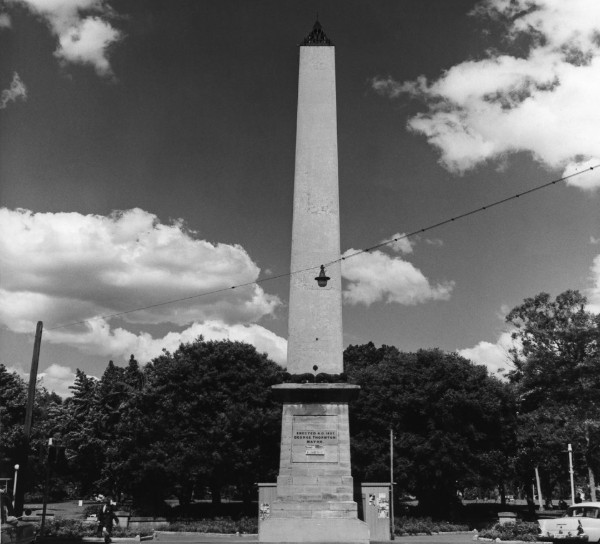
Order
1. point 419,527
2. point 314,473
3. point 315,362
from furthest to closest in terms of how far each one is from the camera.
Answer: point 419,527 < point 315,362 < point 314,473

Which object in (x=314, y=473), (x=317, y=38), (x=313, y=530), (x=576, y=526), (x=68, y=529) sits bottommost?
(x=68, y=529)

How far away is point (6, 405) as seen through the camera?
53.2 meters

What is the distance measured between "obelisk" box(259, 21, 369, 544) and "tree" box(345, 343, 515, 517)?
19015mm

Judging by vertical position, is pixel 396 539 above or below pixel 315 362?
below

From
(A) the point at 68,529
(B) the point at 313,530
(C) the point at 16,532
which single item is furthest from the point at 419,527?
(C) the point at 16,532

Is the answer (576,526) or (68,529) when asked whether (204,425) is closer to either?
(68,529)

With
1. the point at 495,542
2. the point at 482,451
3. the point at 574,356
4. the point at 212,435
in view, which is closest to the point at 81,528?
the point at 212,435

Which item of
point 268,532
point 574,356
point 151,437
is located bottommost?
point 268,532

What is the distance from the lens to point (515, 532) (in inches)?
914

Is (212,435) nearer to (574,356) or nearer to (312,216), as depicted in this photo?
(312,216)

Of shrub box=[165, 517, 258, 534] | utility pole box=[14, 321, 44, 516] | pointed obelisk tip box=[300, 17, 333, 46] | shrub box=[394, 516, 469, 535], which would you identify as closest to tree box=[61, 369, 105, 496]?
shrub box=[165, 517, 258, 534]

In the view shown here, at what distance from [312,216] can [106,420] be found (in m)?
38.9

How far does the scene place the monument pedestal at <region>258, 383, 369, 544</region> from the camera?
16625 mm

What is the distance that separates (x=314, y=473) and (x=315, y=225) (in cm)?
774
